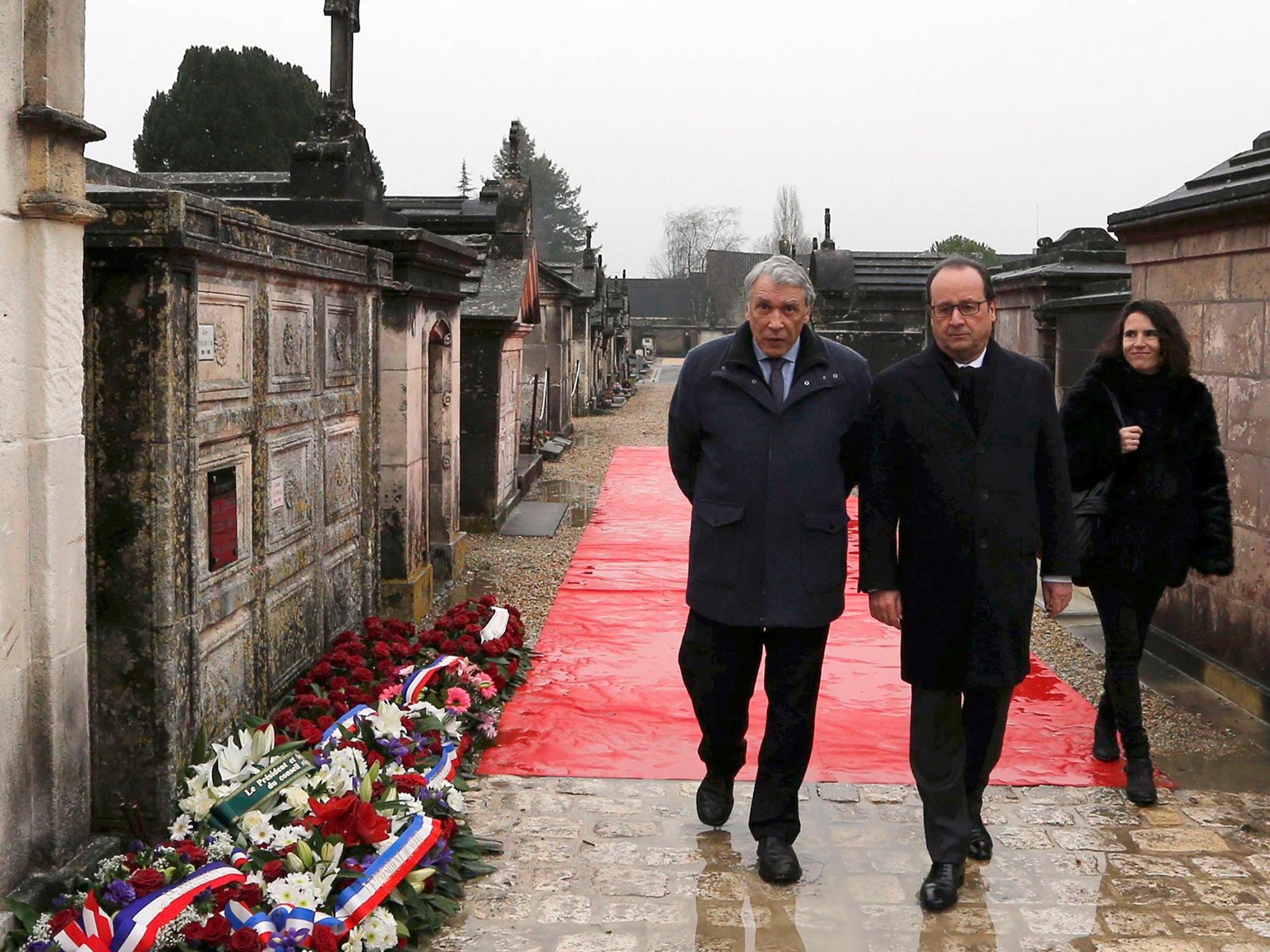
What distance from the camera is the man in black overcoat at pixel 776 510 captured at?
4.48 m

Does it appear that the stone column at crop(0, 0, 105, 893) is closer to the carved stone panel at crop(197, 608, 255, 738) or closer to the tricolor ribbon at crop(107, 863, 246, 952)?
the tricolor ribbon at crop(107, 863, 246, 952)

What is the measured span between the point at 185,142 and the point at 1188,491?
970 inches

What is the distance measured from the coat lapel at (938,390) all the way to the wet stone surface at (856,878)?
153 cm

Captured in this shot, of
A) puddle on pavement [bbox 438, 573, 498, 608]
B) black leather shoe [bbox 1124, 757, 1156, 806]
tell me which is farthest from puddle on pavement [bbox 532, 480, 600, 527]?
black leather shoe [bbox 1124, 757, 1156, 806]

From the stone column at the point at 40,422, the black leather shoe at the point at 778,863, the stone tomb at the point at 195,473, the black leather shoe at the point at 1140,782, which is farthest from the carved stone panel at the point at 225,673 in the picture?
the black leather shoe at the point at 1140,782

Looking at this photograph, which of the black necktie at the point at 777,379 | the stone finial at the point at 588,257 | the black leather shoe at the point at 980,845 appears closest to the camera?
the black necktie at the point at 777,379

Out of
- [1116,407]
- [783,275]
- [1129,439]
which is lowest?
[1129,439]

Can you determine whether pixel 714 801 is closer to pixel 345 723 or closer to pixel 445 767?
pixel 445 767

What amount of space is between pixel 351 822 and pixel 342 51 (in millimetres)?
6244

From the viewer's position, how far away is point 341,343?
6.91 meters

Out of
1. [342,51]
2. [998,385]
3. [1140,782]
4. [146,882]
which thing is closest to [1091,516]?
[1140,782]

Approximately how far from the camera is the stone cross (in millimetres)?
8938

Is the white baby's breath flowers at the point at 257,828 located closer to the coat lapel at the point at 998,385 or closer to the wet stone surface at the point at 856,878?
the wet stone surface at the point at 856,878

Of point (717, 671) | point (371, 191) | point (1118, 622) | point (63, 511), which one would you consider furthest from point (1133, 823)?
point (371, 191)
